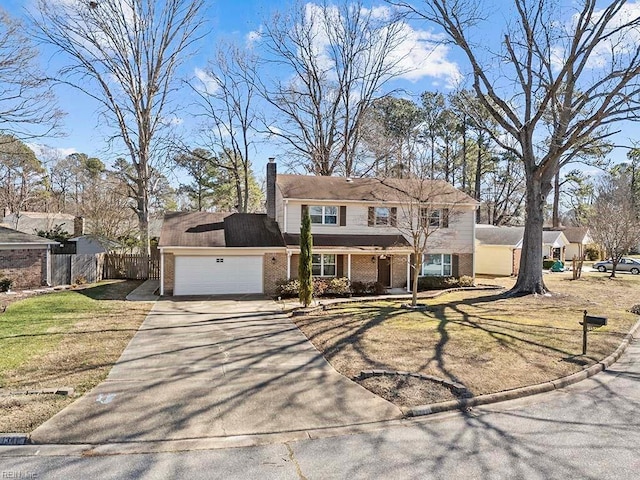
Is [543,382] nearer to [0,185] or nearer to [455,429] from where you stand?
[455,429]

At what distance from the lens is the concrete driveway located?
18.0ft

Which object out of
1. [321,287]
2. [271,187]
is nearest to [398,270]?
[321,287]

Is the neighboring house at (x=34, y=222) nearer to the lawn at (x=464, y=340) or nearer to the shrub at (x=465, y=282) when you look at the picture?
the shrub at (x=465, y=282)

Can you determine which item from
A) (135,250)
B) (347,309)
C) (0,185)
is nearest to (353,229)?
(347,309)

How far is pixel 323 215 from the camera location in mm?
20875

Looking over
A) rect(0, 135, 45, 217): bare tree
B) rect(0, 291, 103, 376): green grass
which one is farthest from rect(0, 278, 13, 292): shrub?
rect(0, 135, 45, 217): bare tree

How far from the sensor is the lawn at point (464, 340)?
24.4ft

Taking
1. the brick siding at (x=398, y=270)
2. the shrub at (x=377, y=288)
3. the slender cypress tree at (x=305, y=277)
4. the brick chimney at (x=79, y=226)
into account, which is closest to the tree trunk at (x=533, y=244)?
the brick siding at (x=398, y=270)

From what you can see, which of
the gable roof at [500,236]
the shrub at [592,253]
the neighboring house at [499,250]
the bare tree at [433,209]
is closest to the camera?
the bare tree at [433,209]

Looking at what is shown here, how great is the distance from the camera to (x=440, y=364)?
27.0ft

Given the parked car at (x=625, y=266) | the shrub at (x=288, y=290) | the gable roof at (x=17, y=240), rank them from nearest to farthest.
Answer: the gable roof at (x=17, y=240), the shrub at (x=288, y=290), the parked car at (x=625, y=266)

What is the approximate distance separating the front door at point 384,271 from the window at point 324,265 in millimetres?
2776

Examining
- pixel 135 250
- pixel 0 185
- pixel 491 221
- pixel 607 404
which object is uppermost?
pixel 0 185

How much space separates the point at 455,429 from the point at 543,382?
2724mm
